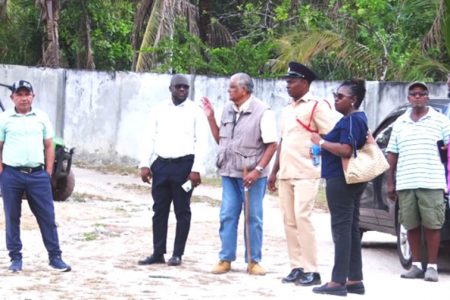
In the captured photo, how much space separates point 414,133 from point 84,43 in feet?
68.2

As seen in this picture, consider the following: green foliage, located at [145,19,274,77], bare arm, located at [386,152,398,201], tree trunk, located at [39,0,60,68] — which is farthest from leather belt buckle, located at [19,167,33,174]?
tree trunk, located at [39,0,60,68]

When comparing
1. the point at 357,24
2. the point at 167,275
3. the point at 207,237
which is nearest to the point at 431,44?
the point at 357,24

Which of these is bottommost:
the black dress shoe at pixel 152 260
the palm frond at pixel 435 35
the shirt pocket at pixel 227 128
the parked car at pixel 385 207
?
the black dress shoe at pixel 152 260

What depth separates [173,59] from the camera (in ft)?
85.3

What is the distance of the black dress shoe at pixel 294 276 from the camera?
9.36 m

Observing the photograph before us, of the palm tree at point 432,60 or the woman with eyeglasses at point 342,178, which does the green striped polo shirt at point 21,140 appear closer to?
the woman with eyeglasses at point 342,178

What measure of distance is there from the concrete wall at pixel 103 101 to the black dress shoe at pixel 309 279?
12903mm

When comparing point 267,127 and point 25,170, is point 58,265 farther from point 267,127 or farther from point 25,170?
point 267,127

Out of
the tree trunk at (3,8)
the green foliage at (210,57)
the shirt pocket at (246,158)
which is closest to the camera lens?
the shirt pocket at (246,158)

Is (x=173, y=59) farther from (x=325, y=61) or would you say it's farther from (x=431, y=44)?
(x=431, y=44)

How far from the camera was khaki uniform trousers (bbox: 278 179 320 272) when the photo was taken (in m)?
9.21

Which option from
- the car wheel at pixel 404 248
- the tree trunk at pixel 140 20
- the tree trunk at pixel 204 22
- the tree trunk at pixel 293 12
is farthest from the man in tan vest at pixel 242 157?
the tree trunk at pixel 204 22

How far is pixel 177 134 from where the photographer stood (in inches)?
401

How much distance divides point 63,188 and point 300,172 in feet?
27.7
